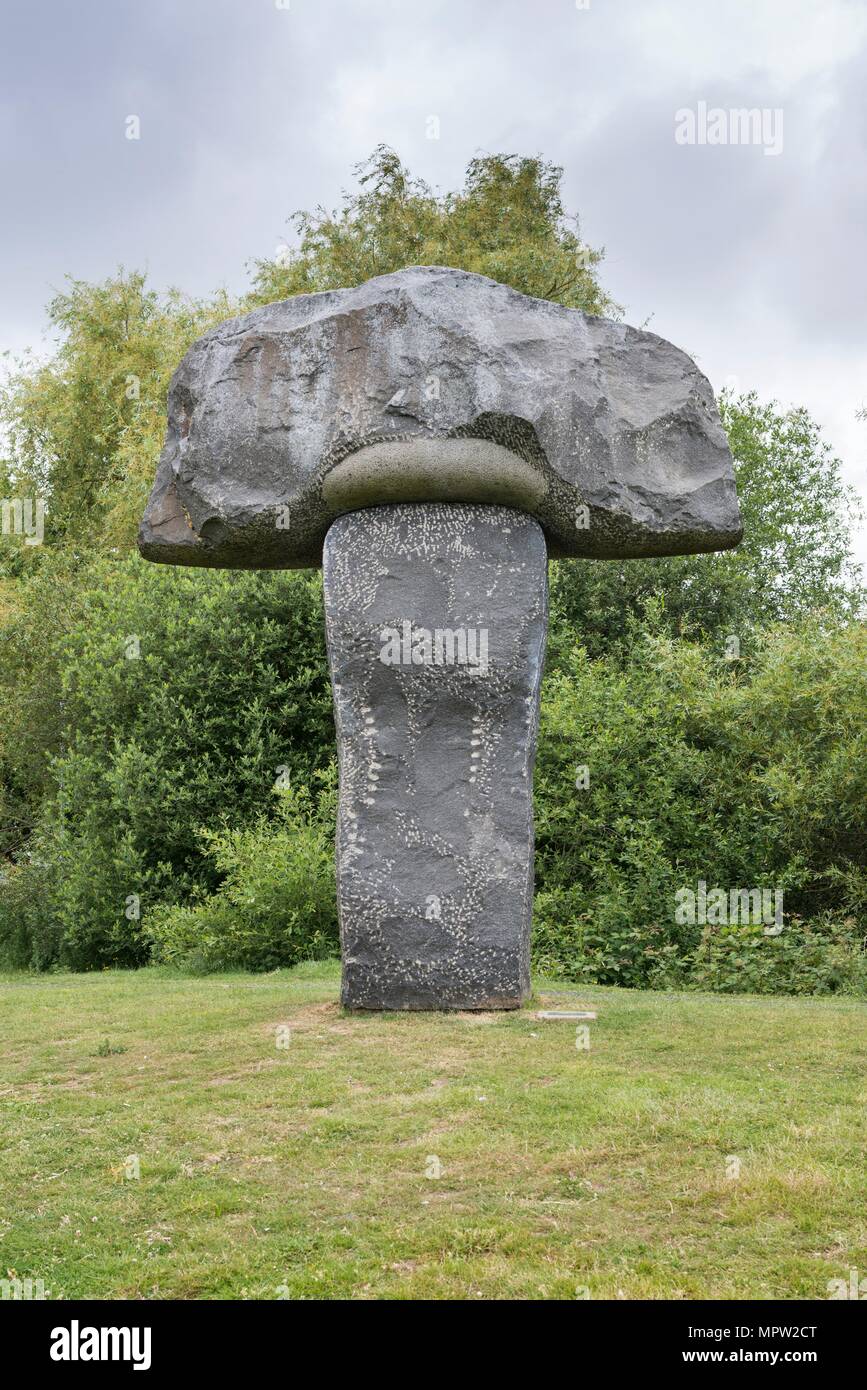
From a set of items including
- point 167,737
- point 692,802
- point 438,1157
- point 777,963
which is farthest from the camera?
point 167,737

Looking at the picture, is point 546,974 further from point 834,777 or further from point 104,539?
point 104,539

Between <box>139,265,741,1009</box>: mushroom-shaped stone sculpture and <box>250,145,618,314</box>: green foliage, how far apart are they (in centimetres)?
1165

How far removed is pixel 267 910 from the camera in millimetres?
10570

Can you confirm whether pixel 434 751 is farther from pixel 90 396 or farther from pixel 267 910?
pixel 90 396

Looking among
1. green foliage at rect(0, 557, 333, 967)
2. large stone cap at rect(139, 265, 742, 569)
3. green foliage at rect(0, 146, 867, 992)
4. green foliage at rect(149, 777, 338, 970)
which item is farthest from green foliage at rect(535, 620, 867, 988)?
large stone cap at rect(139, 265, 742, 569)

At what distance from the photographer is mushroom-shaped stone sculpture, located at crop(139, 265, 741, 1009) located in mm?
6805

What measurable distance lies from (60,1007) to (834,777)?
20.3 feet

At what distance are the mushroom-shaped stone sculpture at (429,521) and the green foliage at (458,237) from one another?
11.6m

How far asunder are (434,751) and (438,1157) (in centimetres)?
293

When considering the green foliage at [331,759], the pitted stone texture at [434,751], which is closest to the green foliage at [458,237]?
the green foliage at [331,759]

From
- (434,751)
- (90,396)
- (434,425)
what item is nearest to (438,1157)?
(434,751)

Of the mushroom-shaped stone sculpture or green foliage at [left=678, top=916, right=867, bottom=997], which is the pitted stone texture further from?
green foliage at [left=678, top=916, right=867, bottom=997]

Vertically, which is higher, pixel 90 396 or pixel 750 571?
pixel 90 396

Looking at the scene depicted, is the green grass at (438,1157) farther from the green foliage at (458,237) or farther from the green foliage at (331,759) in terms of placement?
the green foliage at (458,237)
